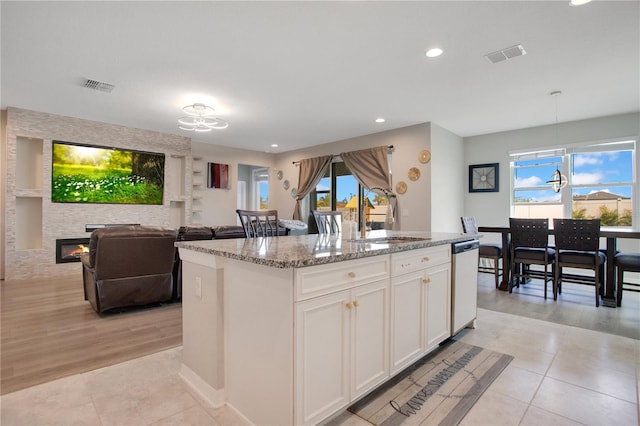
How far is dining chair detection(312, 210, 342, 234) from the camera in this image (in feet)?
10.9

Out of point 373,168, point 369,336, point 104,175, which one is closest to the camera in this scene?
point 369,336

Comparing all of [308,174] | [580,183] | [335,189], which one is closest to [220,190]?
[308,174]

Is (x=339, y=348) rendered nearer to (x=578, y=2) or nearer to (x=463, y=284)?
(x=463, y=284)

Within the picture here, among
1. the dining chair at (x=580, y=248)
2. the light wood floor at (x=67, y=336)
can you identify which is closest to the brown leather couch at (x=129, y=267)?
the light wood floor at (x=67, y=336)

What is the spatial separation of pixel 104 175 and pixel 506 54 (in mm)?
6692

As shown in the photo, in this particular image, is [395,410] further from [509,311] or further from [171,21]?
[171,21]

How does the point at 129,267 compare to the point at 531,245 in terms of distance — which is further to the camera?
the point at 531,245

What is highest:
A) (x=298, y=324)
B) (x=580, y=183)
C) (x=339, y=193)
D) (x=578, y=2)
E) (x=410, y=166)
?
(x=578, y=2)

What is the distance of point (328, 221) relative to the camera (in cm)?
346

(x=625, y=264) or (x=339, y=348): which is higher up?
(x=625, y=264)

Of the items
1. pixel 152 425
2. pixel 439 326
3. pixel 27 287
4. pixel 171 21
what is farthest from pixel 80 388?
pixel 27 287

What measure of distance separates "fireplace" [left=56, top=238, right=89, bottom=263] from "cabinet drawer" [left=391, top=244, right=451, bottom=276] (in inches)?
235

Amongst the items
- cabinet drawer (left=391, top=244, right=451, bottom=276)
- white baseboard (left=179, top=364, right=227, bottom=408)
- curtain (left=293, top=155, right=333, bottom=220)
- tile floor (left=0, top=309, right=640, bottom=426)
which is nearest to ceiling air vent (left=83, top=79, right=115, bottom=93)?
tile floor (left=0, top=309, right=640, bottom=426)

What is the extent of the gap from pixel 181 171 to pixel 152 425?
6.24 m
